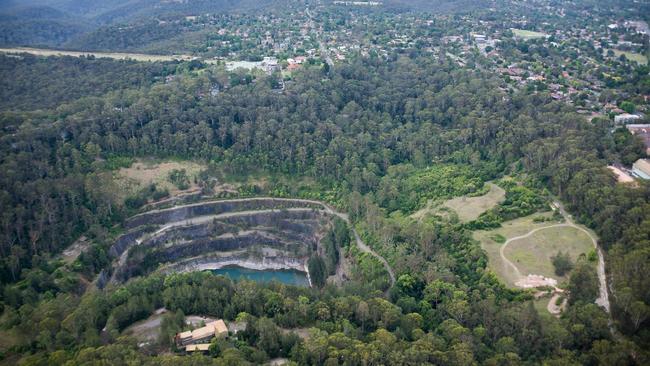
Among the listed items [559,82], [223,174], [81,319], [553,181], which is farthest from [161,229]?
[559,82]

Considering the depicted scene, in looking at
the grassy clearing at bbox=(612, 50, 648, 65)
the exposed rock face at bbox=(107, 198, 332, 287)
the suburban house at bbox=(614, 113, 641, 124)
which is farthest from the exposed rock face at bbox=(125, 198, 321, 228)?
the grassy clearing at bbox=(612, 50, 648, 65)

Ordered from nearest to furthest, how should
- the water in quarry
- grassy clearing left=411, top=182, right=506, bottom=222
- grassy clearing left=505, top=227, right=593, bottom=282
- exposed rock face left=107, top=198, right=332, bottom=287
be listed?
grassy clearing left=505, top=227, right=593, bottom=282
grassy clearing left=411, top=182, right=506, bottom=222
the water in quarry
exposed rock face left=107, top=198, right=332, bottom=287

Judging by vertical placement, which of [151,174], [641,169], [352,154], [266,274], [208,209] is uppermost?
[641,169]

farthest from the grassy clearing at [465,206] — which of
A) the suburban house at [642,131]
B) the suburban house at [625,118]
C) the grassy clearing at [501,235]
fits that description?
the suburban house at [625,118]

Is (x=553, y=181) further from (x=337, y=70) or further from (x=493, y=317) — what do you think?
(x=337, y=70)

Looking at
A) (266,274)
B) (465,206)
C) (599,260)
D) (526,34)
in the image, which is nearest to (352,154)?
(465,206)

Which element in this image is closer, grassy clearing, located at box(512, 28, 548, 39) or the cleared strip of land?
the cleared strip of land

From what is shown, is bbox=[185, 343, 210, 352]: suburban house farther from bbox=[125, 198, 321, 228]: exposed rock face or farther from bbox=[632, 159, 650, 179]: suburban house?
bbox=[632, 159, 650, 179]: suburban house

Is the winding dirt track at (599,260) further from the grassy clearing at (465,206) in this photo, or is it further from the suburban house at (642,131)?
the suburban house at (642,131)

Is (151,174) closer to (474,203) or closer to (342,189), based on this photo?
(342,189)
